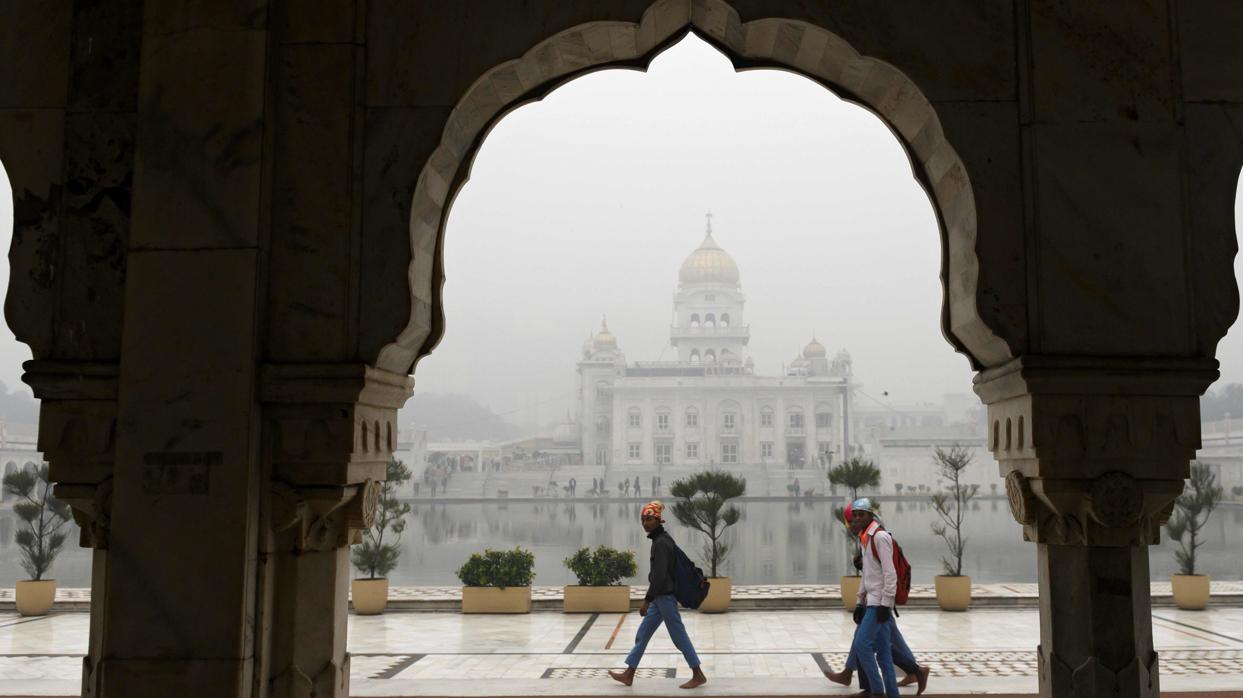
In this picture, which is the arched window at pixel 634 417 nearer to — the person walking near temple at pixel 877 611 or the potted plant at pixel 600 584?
the potted plant at pixel 600 584

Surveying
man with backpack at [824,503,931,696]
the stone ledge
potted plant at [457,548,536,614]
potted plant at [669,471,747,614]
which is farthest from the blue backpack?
potted plant at [669,471,747,614]

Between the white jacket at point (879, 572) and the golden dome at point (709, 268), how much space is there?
6158cm

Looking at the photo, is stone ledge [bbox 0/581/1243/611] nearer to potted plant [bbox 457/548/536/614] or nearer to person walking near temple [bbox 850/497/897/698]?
potted plant [bbox 457/548/536/614]

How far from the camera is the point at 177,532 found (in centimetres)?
246

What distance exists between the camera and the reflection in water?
58.1 ft

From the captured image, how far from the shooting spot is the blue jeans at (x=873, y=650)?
4297mm

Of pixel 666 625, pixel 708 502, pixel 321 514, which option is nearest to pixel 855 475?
pixel 708 502

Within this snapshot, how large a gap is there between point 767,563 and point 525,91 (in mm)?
17744

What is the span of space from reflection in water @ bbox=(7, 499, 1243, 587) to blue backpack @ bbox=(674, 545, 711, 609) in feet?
28.9

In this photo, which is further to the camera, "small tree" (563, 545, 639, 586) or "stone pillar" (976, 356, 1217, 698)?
"small tree" (563, 545, 639, 586)

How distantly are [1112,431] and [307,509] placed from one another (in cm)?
198

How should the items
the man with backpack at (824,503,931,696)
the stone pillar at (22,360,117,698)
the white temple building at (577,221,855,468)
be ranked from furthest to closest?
the white temple building at (577,221,855,468) < the man with backpack at (824,503,931,696) < the stone pillar at (22,360,117,698)

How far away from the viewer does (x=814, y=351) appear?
64.1m

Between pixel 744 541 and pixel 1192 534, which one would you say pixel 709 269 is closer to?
pixel 744 541
